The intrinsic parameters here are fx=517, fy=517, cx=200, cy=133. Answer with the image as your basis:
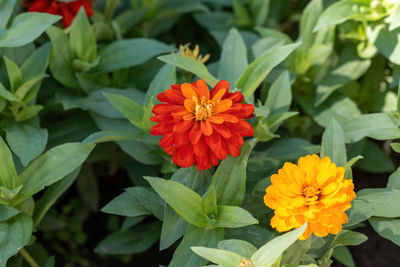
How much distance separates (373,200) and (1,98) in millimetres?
919

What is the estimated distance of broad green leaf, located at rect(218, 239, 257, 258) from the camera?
0.99 metres

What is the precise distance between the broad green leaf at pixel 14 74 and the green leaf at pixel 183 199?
1.67 feet

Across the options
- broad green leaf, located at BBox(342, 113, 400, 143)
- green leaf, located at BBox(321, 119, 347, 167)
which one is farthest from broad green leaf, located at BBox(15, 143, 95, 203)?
broad green leaf, located at BBox(342, 113, 400, 143)

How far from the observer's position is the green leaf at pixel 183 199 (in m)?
1.05

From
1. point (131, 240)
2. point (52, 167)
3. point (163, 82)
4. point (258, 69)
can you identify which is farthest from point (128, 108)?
point (131, 240)

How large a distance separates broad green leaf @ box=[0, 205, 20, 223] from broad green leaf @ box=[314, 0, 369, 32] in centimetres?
89

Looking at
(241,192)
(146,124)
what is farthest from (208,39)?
(241,192)

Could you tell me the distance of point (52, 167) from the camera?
1.20 metres

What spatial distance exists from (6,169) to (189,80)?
1.78ft

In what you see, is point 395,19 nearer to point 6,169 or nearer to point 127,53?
point 127,53

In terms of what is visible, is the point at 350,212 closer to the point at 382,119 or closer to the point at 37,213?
the point at 382,119

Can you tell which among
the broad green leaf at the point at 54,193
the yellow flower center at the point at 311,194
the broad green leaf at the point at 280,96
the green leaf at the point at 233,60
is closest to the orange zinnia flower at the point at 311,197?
the yellow flower center at the point at 311,194

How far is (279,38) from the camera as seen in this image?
4.97ft

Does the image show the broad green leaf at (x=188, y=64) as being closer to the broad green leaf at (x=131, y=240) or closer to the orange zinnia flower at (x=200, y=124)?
the orange zinnia flower at (x=200, y=124)
